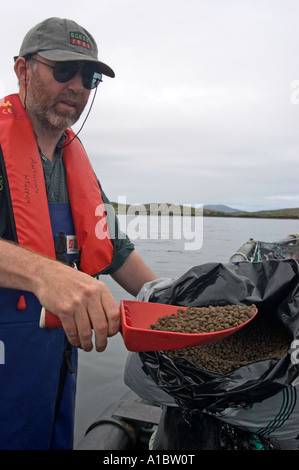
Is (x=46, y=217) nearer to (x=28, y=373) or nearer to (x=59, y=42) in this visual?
(x=28, y=373)

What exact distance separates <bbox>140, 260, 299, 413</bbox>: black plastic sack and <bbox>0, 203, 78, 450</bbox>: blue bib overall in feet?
1.96

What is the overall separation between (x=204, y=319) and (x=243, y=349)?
0.37 meters

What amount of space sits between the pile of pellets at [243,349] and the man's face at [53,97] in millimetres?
1315

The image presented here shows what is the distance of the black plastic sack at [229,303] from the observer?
4.65 ft

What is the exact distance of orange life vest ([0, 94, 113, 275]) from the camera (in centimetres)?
195

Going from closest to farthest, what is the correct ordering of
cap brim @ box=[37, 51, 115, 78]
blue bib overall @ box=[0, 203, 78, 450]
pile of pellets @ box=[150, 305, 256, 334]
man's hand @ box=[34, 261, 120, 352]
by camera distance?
man's hand @ box=[34, 261, 120, 352], pile of pellets @ box=[150, 305, 256, 334], blue bib overall @ box=[0, 203, 78, 450], cap brim @ box=[37, 51, 115, 78]

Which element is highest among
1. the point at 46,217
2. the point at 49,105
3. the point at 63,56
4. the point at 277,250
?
the point at 63,56

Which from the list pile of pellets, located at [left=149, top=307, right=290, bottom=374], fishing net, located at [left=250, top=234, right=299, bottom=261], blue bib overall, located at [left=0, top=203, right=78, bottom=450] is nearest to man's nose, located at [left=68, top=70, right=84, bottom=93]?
blue bib overall, located at [left=0, top=203, right=78, bottom=450]

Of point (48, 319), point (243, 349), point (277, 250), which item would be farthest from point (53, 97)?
point (277, 250)

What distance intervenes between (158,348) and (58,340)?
0.84 m

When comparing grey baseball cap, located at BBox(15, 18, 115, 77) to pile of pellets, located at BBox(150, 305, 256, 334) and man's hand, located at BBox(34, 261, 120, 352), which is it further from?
pile of pellets, located at BBox(150, 305, 256, 334)

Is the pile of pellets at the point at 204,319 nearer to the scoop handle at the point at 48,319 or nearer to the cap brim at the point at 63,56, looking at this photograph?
the scoop handle at the point at 48,319

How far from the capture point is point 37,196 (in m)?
2.03
